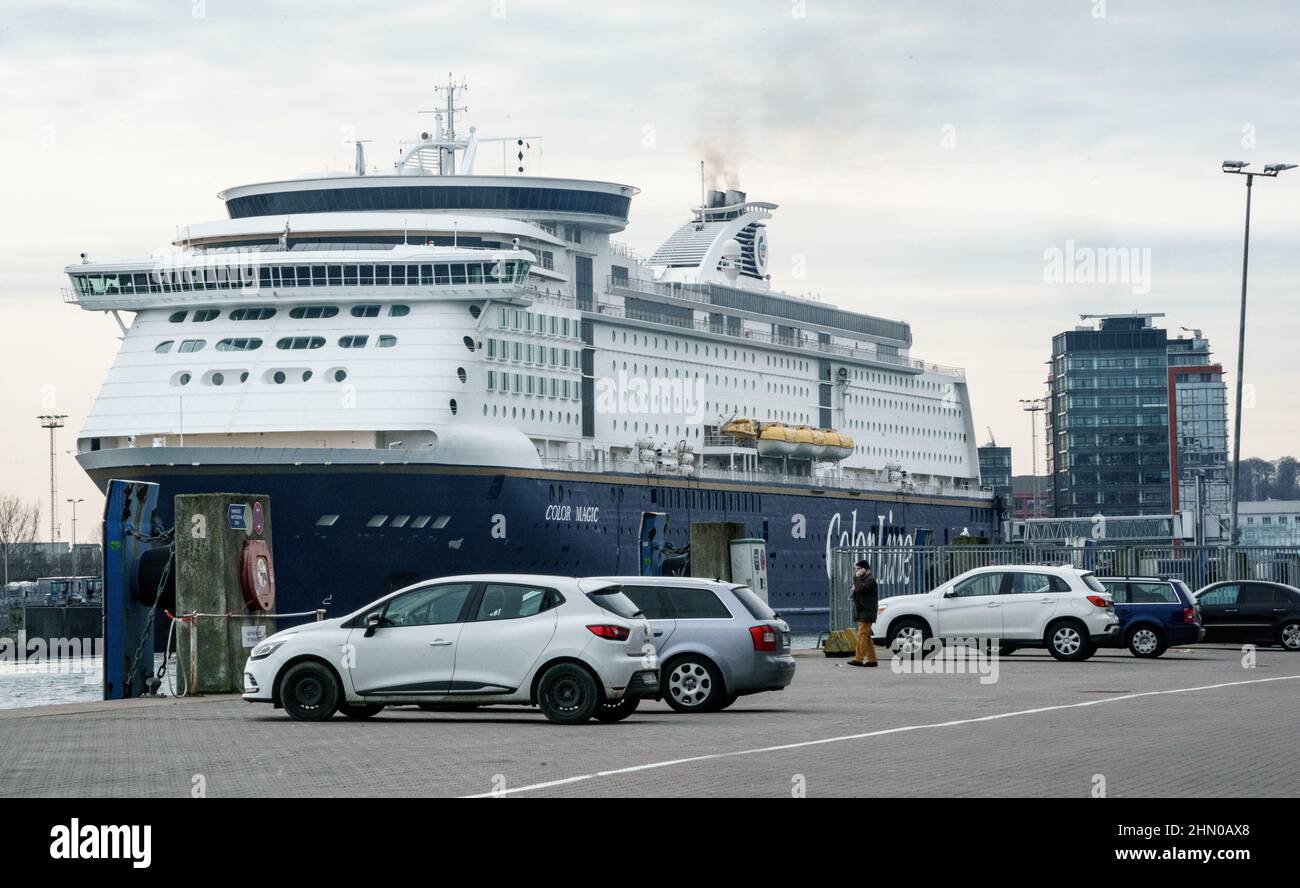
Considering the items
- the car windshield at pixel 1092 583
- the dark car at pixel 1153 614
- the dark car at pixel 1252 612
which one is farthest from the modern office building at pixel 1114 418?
the car windshield at pixel 1092 583

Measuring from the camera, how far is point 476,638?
16984 millimetres

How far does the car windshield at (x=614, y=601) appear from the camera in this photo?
56.5 ft

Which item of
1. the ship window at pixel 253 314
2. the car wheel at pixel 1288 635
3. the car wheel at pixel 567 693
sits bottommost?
the car wheel at pixel 1288 635

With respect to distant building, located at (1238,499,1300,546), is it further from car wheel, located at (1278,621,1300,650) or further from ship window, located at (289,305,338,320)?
car wheel, located at (1278,621,1300,650)

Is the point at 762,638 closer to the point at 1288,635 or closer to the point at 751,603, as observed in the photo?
the point at 751,603

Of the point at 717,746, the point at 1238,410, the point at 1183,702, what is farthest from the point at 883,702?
the point at 1238,410

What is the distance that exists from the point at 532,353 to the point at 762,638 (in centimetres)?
3518

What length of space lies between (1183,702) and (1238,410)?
106 feet

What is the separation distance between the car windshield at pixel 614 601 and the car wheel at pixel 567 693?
0.65 meters

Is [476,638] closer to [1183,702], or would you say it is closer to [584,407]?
[1183,702]

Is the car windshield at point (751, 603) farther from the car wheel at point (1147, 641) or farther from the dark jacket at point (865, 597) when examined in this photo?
the car wheel at point (1147, 641)

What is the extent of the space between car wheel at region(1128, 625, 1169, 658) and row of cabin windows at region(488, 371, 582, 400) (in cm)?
2338

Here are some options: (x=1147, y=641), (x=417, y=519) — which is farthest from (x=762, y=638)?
(x=417, y=519)

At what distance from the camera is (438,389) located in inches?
1912
